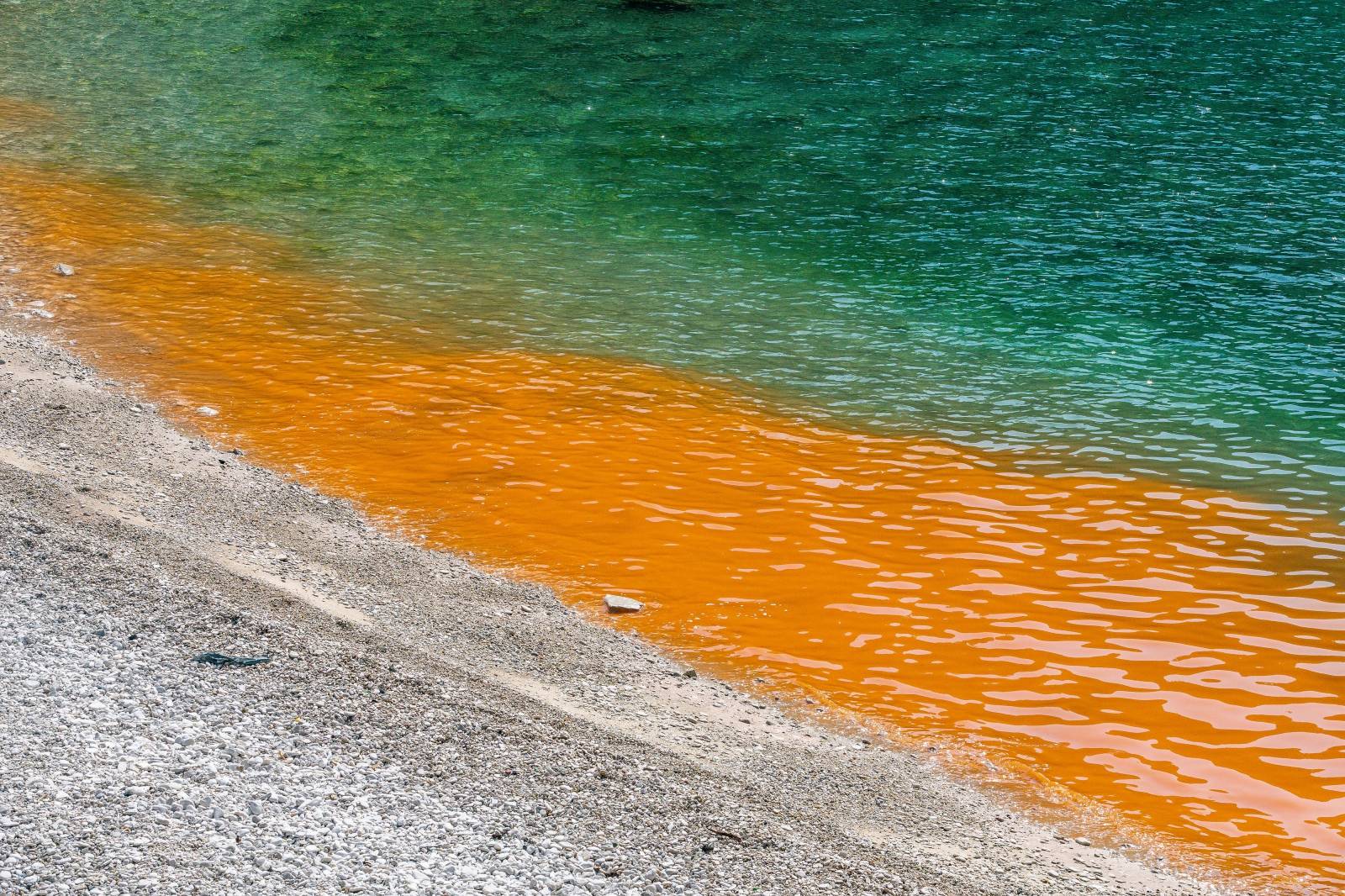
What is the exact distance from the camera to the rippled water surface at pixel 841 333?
33.6ft

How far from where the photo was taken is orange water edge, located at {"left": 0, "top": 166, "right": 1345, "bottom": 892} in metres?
9.15

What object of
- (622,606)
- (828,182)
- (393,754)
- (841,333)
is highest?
(393,754)

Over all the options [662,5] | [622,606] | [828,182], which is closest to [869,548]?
[622,606]

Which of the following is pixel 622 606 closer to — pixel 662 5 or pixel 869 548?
pixel 869 548

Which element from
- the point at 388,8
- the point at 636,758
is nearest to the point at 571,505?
the point at 636,758

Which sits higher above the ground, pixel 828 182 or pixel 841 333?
pixel 828 182

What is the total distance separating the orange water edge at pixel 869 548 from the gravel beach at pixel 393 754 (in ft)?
2.79

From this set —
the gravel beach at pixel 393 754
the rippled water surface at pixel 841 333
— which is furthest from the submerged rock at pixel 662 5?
the gravel beach at pixel 393 754

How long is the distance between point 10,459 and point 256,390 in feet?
11.5

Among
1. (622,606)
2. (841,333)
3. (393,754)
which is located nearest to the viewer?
(393,754)

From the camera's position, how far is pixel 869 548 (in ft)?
38.8

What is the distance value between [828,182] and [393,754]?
19.6m

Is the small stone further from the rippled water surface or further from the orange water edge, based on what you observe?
the rippled water surface

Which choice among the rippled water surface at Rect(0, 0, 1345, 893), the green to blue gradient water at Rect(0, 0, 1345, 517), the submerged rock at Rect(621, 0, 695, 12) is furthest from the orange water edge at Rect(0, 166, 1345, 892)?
the submerged rock at Rect(621, 0, 695, 12)
